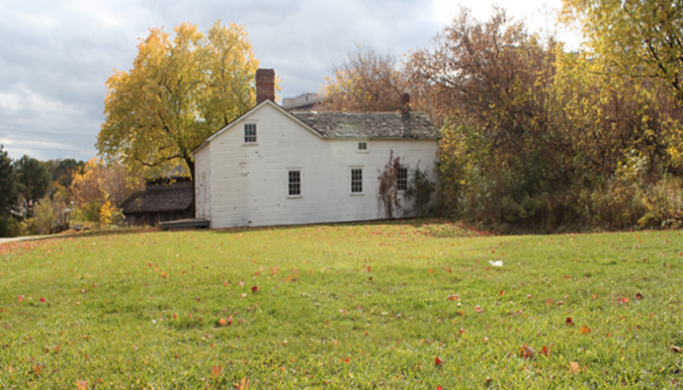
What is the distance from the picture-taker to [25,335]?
5199 mm

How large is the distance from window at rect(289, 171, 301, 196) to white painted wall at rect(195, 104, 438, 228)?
251mm

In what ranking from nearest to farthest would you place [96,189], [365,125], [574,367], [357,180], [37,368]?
[574,367]
[37,368]
[357,180]
[365,125]
[96,189]

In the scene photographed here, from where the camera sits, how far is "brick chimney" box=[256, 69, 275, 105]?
24172 mm

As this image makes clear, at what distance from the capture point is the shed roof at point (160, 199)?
40938mm

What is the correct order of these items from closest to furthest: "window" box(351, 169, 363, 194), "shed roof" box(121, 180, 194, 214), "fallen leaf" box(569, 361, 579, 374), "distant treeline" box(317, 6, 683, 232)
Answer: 1. "fallen leaf" box(569, 361, 579, 374)
2. "distant treeline" box(317, 6, 683, 232)
3. "window" box(351, 169, 363, 194)
4. "shed roof" box(121, 180, 194, 214)

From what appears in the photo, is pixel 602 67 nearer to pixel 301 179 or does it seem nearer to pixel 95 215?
pixel 301 179

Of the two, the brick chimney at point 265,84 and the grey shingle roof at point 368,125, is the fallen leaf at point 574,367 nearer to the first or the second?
the grey shingle roof at point 368,125

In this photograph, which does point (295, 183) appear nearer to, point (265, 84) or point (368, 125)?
point (265, 84)

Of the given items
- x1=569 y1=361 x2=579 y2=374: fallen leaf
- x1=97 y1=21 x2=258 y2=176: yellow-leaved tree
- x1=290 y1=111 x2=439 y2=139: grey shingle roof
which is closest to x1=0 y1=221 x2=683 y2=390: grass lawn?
x1=569 y1=361 x2=579 y2=374: fallen leaf

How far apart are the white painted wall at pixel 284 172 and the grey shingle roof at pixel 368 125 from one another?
1.43ft

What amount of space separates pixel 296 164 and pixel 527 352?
20.5m

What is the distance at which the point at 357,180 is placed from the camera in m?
25.3

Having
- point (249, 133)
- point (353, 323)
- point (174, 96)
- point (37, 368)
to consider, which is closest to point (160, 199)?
point (174, 96)

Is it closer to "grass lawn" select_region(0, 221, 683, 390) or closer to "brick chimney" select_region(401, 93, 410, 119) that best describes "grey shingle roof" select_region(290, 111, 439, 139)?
"brick chimney" select_region(401, 93, 410, 119)
